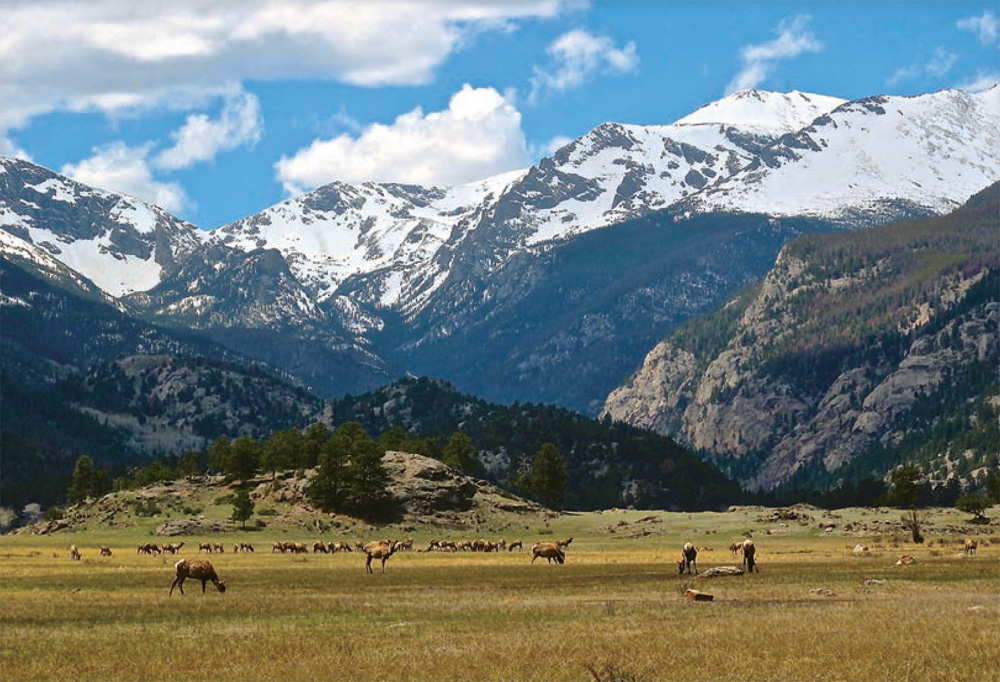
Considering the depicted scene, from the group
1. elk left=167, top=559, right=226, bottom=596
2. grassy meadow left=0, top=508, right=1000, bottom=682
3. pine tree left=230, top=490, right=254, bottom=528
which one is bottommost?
grassy meadow left=0, top=508, right=1000, bottom=682

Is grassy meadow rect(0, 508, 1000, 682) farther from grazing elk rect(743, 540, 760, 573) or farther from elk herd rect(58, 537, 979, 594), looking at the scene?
grazing elk rect(743, 540, 760, 573)

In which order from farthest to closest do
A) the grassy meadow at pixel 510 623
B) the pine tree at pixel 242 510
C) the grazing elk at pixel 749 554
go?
the pine tree at pixel 242 510 → the grazing elk at pixel 749 554 → the grassy meadow at pixel 510 623

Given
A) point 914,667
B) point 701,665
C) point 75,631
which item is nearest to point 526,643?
point 701,665

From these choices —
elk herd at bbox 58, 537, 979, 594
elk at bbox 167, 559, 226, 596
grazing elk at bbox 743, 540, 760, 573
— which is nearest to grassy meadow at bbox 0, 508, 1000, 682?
elk at bbox 167, 559, 226, 596

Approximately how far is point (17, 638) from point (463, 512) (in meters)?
147

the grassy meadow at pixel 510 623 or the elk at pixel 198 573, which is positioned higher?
the elk at pixel 198 573

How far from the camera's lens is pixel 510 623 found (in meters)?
56.8

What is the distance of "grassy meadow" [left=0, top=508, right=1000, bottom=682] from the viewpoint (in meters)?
44.8

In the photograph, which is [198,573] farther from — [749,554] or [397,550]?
[397,550]

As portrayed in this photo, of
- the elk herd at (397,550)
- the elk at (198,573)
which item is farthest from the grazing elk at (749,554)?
the elk at (198,573)

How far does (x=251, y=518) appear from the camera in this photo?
186m

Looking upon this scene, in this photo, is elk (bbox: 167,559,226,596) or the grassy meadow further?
elk (bbox: 167,559,226,596)

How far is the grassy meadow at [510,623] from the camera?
44781 mm

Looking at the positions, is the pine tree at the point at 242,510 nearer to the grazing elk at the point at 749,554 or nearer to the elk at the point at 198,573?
the grazing elk at the point at 749,554
